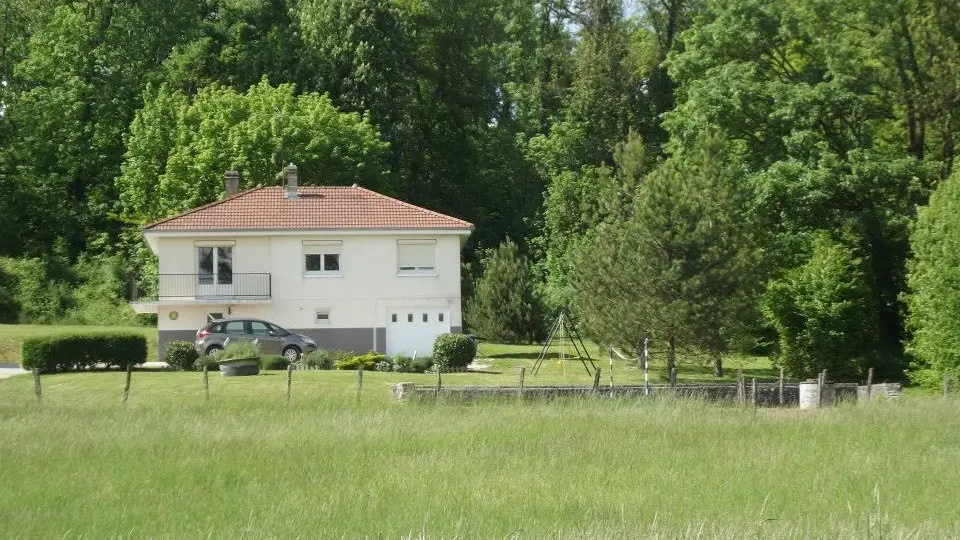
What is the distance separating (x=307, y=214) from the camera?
145 feet

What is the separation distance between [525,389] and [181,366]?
43.8ft

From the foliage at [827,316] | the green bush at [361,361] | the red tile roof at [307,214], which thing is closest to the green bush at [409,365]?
the green bush at [361,361]

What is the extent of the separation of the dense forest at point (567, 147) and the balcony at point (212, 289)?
34.3 ft

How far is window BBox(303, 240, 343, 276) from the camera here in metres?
43.7

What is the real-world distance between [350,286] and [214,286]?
14.7 feet

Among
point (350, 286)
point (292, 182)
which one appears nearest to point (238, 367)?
point (350, 286)

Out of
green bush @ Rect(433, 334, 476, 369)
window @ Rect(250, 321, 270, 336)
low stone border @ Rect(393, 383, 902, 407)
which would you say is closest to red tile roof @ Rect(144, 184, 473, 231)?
window @ Rect(250, 321, 270, 336)

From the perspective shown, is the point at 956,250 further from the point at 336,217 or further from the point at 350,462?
the point at 350,462

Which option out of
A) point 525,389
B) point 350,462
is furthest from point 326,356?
point 350,462

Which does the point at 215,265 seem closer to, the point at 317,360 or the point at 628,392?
the point at 317,360

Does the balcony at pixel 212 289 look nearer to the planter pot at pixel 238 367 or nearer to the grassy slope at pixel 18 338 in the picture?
the grassy slope at pixel 18 338

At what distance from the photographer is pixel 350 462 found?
56.9ft

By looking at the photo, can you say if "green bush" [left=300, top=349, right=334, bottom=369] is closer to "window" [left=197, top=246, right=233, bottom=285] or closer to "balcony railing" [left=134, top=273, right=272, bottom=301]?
"balcony railing" [left=134, top=273, right=272, bottom=301]

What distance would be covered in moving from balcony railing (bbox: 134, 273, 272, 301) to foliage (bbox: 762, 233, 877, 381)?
16747 mm
